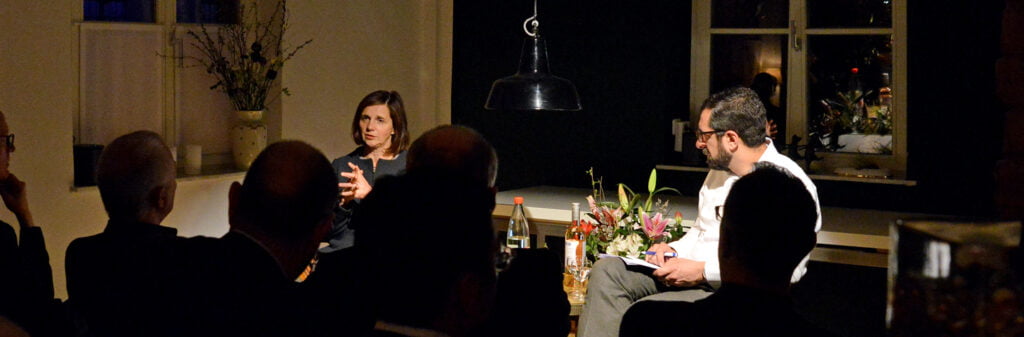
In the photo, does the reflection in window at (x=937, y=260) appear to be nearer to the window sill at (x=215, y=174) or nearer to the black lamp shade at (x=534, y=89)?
the black lamp shade at (x=534, y=89)

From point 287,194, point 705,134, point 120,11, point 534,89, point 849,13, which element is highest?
point 849,13

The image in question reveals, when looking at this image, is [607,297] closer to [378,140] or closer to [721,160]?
[721,160]

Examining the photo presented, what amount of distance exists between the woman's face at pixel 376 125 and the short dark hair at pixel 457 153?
1.86 meters

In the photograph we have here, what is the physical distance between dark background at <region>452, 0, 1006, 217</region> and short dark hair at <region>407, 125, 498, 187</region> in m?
3.24

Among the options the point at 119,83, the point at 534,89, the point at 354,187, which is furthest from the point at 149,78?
the point at 534,89

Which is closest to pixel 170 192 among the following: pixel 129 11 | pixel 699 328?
pixel 699 328

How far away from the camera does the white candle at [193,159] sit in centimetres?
431

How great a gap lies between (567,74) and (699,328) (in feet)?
12.8

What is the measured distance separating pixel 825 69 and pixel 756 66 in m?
0.35

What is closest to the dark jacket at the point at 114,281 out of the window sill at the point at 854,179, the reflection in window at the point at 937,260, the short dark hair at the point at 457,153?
the short dark hair at the point at 457,153

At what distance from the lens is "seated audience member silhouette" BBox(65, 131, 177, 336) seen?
1662 millimetres

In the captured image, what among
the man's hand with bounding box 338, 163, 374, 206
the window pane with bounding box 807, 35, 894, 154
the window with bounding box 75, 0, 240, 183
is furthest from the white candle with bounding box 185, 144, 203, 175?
the window pane with bounding box 807, 35, 894, 154

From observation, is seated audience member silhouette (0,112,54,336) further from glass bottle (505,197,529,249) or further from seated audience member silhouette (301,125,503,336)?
glass bottle (505,197,529,249)

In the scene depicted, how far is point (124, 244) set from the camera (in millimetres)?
1801
